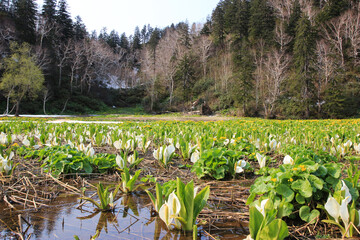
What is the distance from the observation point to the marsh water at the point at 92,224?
137 centimetres

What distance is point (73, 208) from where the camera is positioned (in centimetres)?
178

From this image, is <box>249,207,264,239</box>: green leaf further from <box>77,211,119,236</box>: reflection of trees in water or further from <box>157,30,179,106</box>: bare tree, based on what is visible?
<box>157,30,179,106</box>: bare tree

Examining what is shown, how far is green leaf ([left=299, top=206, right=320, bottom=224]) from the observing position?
1356mm

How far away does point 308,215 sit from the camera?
4.58 ft

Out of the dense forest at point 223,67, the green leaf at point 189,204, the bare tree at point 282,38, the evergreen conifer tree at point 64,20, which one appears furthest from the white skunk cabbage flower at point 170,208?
the evergreen conifer tree at point 64,20

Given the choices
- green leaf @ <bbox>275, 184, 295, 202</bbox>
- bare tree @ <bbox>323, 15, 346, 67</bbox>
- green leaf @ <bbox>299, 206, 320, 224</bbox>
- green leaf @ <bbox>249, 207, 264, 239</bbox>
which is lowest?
green leaf @ <bbox>299, 206, 320, 224</bbox>

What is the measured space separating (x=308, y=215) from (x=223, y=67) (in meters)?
42.7

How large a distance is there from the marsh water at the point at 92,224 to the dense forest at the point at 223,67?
26564 millimetres

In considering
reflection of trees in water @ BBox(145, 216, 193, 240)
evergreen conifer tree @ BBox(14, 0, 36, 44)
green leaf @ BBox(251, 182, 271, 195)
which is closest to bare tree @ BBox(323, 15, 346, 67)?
green leaf @ BBox(251, 182, 271, 195)

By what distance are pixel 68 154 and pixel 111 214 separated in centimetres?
123

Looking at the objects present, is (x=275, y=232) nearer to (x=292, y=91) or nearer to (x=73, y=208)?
(x=73, y=208)

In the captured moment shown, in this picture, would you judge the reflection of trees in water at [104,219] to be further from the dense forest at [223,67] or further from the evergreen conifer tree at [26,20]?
the evergreen conifer tree at [26,20]

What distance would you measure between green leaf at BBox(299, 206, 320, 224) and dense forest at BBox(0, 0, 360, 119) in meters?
26.3

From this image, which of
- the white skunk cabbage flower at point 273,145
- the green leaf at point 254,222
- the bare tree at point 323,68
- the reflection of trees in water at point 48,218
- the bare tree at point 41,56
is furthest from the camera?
the bare tree at point 41,56
